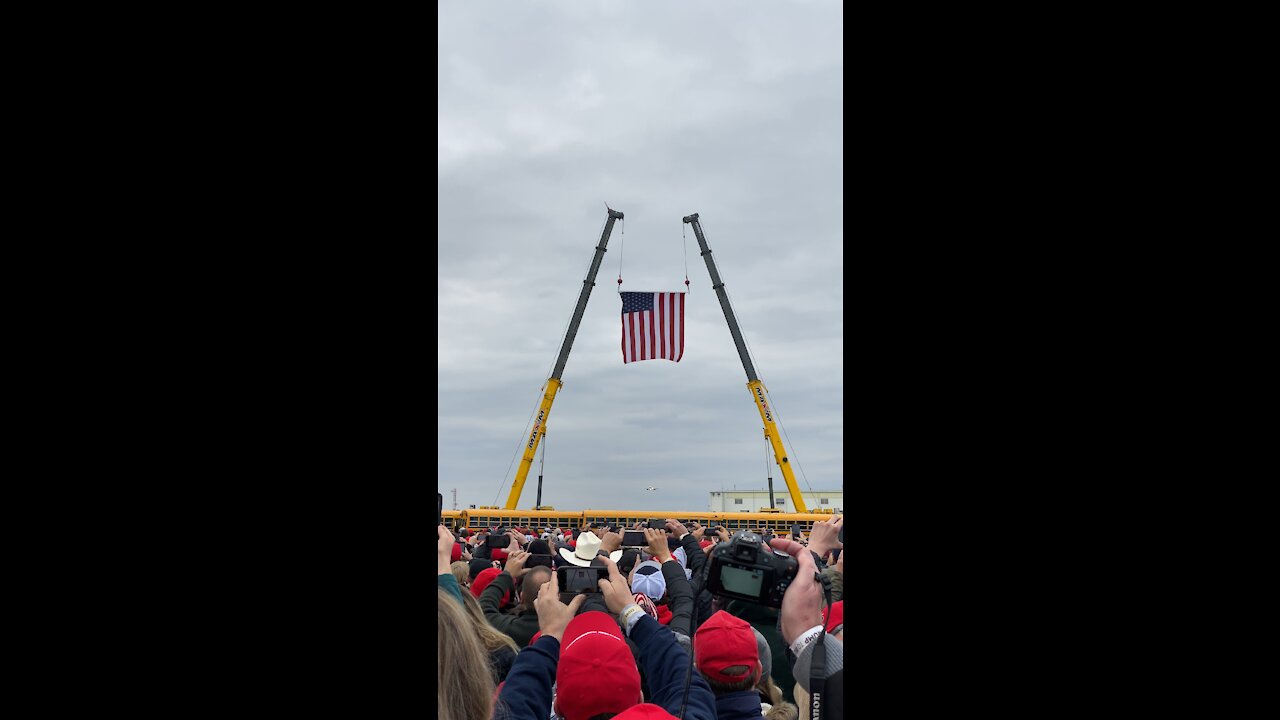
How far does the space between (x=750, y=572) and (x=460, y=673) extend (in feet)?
4.23

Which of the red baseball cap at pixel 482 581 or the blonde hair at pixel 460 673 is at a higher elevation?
the blonde hair at pixel 460 673

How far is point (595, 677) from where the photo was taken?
265 centimetres

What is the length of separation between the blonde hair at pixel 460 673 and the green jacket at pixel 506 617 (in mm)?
2131

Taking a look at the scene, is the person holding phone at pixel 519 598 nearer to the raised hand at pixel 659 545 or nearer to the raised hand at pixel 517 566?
the raised hand at pixel 517 566

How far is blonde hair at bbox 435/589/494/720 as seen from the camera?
2.06 metres

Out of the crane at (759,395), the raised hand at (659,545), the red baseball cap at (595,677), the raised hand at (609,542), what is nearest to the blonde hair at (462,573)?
the raised hand at (659,545)

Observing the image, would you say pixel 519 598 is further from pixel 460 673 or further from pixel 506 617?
pixel 460 673

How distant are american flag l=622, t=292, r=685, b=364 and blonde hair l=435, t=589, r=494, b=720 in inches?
845

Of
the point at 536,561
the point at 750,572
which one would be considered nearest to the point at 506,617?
the point at 536,561

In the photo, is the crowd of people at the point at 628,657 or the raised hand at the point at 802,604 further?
the raised hand at the point at 802,604

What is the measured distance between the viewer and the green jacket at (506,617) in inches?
177

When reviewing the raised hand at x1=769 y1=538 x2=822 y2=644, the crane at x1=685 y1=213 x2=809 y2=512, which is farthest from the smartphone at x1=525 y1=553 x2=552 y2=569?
the crane at x1=685 y1=213 x2=809 y2=512
